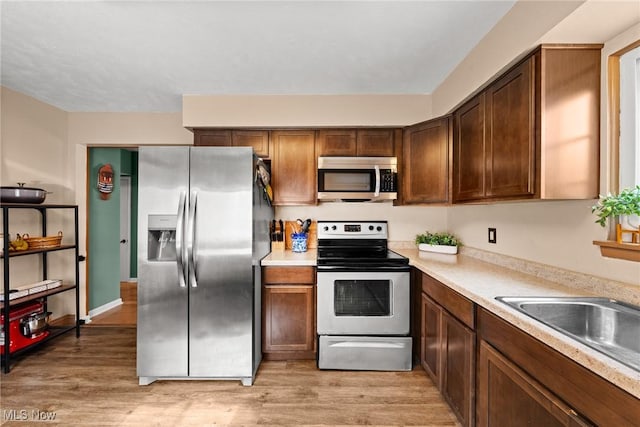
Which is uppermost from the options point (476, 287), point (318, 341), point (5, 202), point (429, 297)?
point (5, 202)

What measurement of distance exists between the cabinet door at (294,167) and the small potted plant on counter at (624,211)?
83.4 inches

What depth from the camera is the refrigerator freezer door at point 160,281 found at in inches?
89.4

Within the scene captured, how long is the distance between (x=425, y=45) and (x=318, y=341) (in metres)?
2.33

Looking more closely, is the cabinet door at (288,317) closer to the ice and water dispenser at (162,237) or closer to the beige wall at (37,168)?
the ice and water dispenser at (162,237)

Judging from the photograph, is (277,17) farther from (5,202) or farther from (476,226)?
(5,202)

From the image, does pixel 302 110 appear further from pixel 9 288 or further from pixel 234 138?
pixel 9 288

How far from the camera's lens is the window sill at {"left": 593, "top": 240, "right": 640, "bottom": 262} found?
4.35 ft

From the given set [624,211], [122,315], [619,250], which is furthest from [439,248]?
[122,315]

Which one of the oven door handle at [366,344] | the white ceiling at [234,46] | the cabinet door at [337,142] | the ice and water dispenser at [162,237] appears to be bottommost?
the oven door handle at [366,344]

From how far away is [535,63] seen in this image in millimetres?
1523

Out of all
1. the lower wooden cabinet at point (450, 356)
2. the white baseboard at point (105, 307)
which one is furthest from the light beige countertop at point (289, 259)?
the white baseboard at point (105, 307)

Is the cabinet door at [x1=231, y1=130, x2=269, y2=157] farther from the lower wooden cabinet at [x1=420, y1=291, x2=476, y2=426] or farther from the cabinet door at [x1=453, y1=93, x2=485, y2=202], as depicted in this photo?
the lower wooden cabinet at [x1=420, y1=291, x2=476, y2=426]

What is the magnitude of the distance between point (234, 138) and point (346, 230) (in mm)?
1452

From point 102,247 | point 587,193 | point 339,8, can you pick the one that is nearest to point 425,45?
point 339,8
